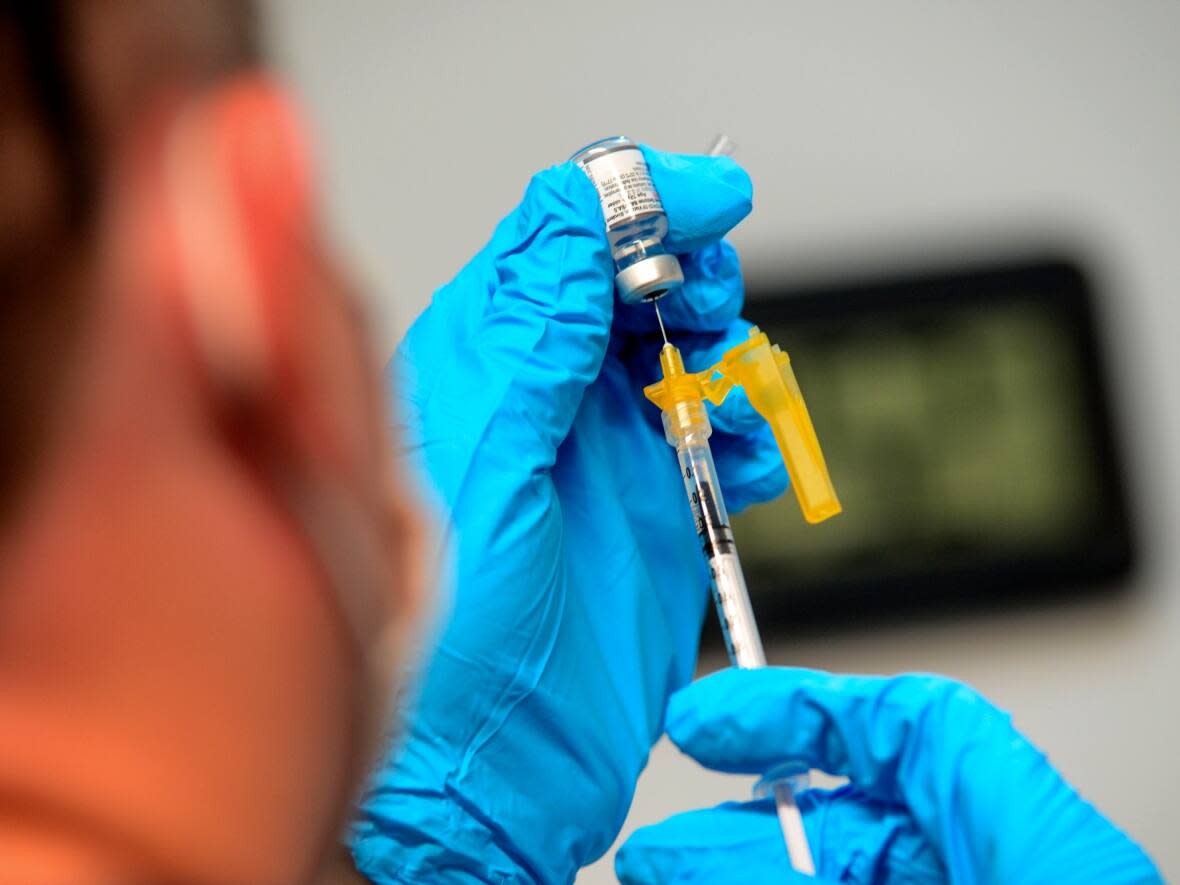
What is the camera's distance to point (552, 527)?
38.6 inches

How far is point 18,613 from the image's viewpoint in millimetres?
265

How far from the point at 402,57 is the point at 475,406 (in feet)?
3.04

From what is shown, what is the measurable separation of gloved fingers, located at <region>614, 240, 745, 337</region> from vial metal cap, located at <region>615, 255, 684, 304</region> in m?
0.07

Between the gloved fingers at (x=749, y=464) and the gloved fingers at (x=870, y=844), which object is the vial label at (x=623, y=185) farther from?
the gloved fingers at (x=870, y=844)

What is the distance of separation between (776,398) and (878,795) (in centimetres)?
32

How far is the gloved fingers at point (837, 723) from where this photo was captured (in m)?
0.85

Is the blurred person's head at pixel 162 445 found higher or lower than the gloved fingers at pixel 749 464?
higher

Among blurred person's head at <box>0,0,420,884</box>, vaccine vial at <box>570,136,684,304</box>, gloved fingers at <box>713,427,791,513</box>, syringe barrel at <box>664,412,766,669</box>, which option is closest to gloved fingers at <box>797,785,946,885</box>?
syringe barrel at <box>664,412,766,669</box>

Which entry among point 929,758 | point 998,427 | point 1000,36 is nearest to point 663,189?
point 929,758

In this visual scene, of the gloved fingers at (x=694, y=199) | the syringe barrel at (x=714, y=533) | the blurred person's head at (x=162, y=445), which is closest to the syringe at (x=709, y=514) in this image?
the syringe barrel at (x=714, y=533)

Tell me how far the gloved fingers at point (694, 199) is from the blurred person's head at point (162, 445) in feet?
2.51

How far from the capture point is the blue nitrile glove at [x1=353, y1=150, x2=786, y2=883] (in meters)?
0.89

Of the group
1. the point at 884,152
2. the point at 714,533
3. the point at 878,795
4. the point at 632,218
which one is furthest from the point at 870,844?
the point at 884,152

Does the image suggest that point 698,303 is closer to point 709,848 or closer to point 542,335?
point 542,335
